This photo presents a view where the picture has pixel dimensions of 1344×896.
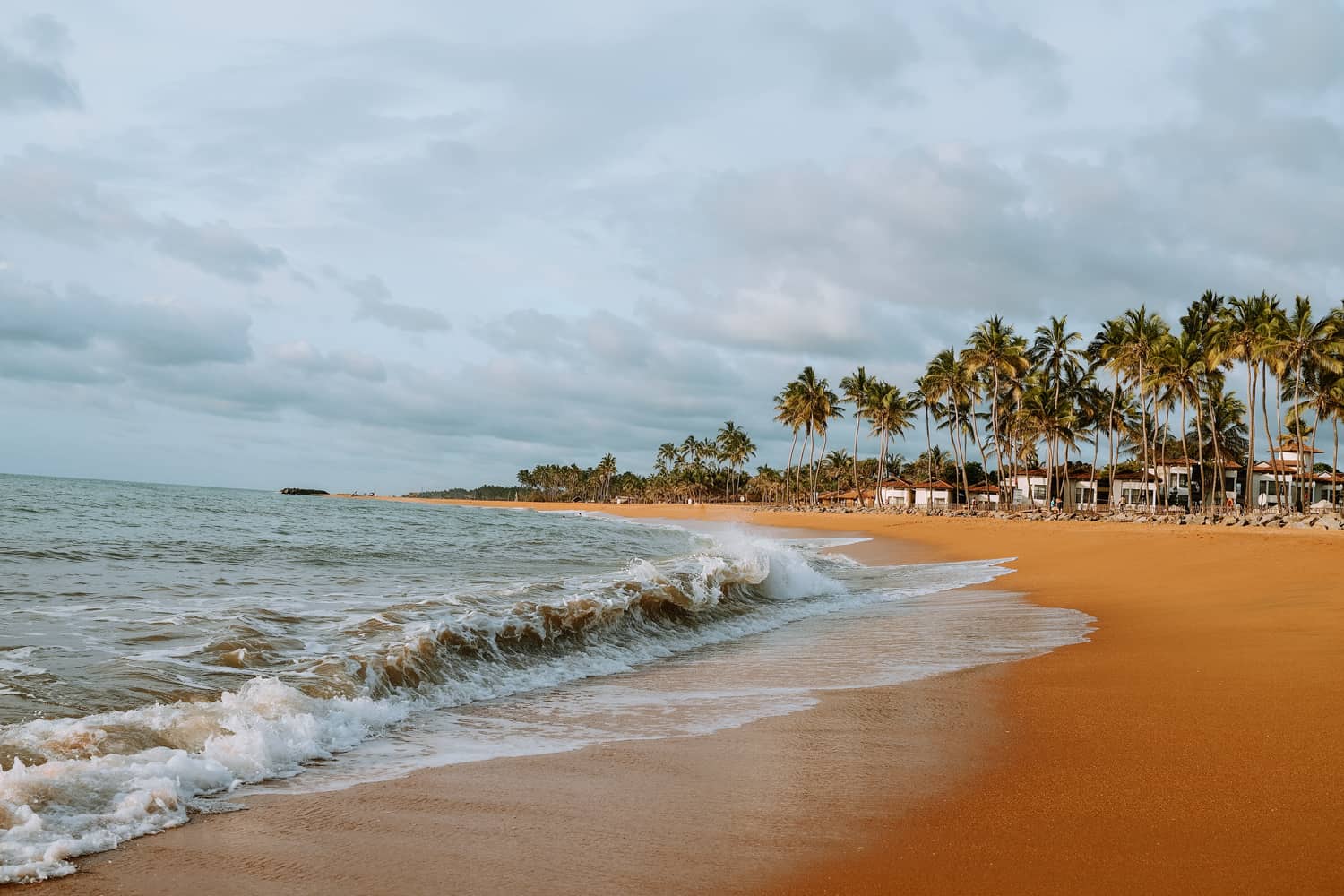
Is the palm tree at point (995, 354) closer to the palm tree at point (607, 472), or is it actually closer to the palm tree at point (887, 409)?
the palm tree at point (887, 409)

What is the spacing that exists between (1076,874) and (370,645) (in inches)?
260

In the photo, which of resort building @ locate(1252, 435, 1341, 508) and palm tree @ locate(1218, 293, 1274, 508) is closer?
palm tree @ locate(1218, 293, 1274, 508)

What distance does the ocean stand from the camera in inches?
191

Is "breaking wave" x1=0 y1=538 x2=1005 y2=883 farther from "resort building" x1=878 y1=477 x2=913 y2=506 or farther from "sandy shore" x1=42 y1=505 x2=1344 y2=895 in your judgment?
"resort building" x1=878 y1=477 x2=913 y2=506

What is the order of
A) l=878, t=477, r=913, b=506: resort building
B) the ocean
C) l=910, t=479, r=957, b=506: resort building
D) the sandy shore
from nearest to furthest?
the sandy shore
the ocean
l=910, t=479, r=957, b=506: resort building
l=878, t=477, r=913, b=506: resort building

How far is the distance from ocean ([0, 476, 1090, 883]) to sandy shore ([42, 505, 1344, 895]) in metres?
0.50

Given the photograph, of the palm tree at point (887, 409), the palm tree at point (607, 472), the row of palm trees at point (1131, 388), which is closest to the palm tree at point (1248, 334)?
the row of palm trees at point (1131, 388)

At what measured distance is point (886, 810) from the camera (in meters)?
4.38

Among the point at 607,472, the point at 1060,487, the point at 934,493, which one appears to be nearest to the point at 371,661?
the point at 1060,487

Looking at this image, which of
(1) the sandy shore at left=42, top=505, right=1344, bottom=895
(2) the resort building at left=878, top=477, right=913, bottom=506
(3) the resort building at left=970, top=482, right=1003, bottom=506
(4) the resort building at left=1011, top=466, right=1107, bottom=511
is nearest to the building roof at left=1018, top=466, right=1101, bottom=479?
(4) the resort building at left=1011, top=466, right=1107, bottom=511

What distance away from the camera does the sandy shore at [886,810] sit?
141 inches

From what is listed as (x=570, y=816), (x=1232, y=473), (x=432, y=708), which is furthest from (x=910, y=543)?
(x=1232, y=473)

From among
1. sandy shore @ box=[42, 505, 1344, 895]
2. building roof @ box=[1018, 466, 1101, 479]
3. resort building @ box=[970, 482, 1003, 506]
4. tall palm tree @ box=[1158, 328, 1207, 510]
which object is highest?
tall palm tree @ box=[1158, 328, 1207, 510]

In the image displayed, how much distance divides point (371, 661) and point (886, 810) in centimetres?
475
